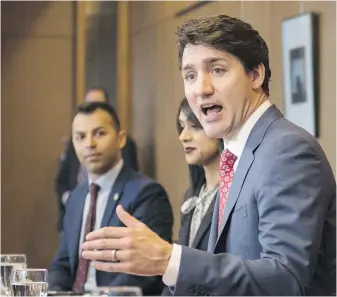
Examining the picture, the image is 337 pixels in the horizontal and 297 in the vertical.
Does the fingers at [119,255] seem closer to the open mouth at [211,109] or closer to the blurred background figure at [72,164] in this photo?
the open mouth at [211,109]

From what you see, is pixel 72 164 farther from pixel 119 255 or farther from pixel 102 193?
pixel 119 255

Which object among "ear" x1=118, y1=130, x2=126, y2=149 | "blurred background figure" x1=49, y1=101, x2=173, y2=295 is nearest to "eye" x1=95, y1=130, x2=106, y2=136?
"blurred background figure" x1=49, y1=101, x2=173, y2=295

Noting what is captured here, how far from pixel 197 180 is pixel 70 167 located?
1.32 meters

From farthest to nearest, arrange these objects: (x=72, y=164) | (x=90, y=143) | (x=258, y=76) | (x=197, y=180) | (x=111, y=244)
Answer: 1. (x=72, y=164)
2. (x=90, y=143)
3. (x=197, y=180)
4. (x=258, y=76)
5. (x=111, y=244)

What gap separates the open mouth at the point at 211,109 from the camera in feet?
6.53

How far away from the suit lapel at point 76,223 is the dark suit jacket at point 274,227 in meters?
1.76

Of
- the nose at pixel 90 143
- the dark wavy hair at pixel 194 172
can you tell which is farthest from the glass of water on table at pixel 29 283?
the nose at pixel 90 143

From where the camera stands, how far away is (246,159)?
192 centimetres

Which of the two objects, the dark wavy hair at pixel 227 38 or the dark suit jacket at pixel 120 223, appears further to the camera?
the dark suit jacket at pixel 120 223

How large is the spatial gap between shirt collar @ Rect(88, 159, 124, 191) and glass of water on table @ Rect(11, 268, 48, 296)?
1.79m

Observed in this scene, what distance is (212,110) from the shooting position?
201 cm

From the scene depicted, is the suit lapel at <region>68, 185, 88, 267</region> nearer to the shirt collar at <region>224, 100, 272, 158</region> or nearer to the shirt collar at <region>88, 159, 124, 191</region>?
the shirt collar at <region>88, 159, 124, 191</region>

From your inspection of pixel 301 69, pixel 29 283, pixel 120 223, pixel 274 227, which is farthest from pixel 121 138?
pixel 274 227

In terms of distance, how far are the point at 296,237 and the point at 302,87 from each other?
1991mm
